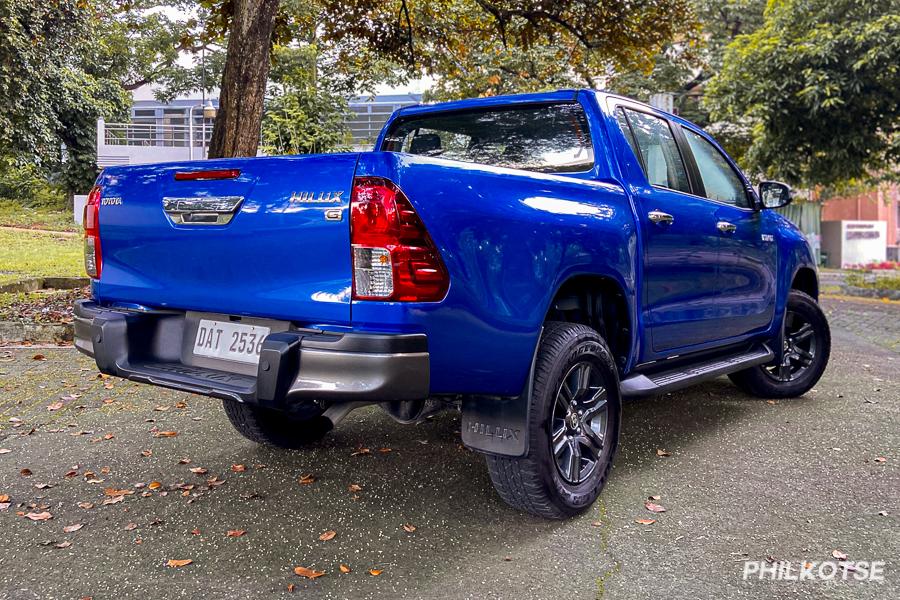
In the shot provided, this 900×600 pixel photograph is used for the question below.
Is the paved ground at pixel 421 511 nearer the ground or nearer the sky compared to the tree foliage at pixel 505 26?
nearer the ground

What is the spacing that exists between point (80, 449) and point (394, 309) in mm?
→ 2805

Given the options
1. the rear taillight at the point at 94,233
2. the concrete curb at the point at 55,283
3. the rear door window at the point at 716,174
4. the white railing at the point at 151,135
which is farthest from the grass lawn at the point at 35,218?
the rear door window at the point at 716,174

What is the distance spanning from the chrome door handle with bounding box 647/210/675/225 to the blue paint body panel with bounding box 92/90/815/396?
5 cm

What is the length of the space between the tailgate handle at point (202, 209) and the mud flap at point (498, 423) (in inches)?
48.1

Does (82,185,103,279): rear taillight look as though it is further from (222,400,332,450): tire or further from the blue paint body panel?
(222,400,332,450): tire

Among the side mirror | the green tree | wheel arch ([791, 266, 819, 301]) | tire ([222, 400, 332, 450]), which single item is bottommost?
tire ([222, 400, 332, 450])

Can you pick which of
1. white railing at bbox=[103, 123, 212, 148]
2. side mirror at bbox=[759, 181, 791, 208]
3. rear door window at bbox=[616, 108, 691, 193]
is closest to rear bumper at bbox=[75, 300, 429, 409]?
rear door window at bbox=[616, 108, 691, 193]

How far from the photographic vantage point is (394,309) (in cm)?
280

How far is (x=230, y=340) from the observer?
3213 mm

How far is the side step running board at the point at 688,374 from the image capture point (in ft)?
13.1

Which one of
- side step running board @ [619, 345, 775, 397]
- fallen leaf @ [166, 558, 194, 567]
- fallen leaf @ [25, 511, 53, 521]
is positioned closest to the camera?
fallen leaf @ [166, 558, 194, 567]

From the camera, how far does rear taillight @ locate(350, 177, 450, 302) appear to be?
9.20 ft

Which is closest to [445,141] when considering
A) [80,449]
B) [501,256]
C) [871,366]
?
[501,256]

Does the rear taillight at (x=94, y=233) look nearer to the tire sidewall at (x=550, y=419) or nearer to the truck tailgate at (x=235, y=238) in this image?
the truck tailgate at (x=235, y=238)
